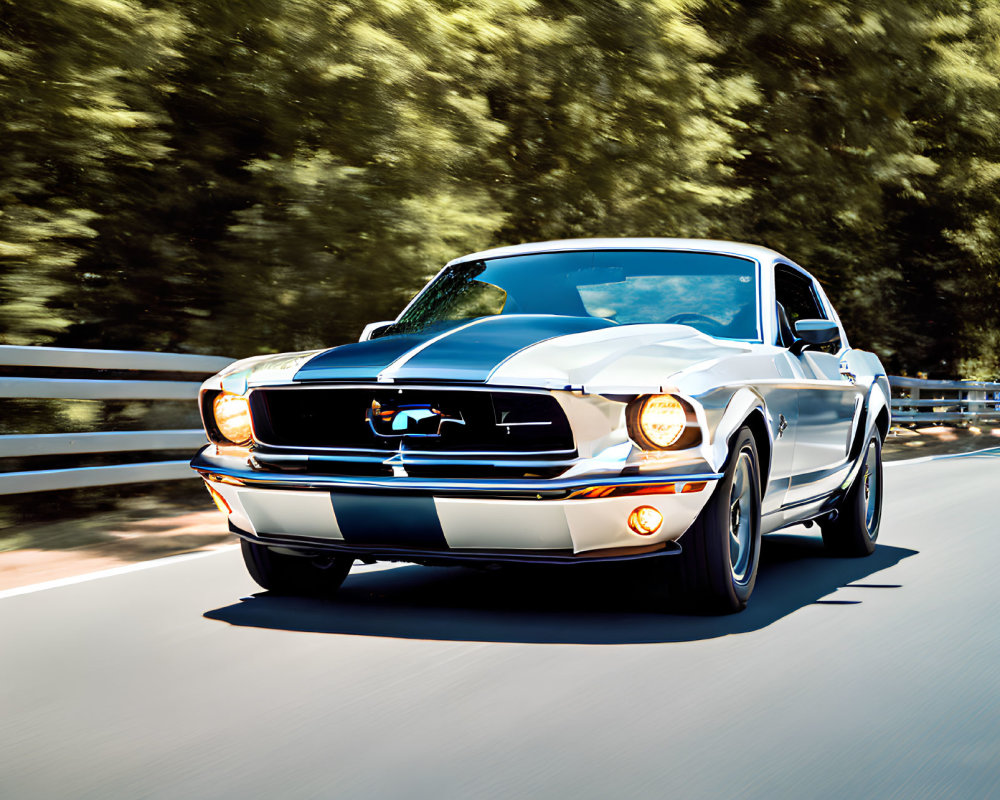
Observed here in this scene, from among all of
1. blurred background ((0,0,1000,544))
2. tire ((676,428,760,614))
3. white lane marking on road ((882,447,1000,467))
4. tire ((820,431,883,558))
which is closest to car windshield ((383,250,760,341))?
tire ((676,428,760,614))

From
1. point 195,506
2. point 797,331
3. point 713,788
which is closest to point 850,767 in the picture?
point 713,788

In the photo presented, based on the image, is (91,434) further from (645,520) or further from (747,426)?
(645,520)

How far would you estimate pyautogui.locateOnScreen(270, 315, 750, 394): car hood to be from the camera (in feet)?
16.9

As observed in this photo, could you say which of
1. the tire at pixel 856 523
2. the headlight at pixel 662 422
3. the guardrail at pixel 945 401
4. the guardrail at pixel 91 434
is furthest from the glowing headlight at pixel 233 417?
the guardrail at pixel 945 401

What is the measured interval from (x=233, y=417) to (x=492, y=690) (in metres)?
1.87

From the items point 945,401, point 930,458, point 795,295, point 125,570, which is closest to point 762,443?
point 795,295

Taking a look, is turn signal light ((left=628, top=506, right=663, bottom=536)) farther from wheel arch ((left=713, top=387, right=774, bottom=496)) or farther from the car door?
the car door

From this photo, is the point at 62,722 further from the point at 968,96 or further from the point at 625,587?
the point at 968,96

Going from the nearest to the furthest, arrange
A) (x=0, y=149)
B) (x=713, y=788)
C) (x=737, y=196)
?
(x=713, y=788), (x=0, y=149), (x=737, y=196)

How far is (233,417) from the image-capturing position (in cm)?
586

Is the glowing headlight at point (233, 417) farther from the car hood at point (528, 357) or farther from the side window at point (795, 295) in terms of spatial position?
the side window at point (795, 295)

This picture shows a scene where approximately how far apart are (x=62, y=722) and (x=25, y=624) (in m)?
1.63

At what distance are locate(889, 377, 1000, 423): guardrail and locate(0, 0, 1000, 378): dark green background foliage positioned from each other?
15.4ft

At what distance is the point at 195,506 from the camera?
10.2m
